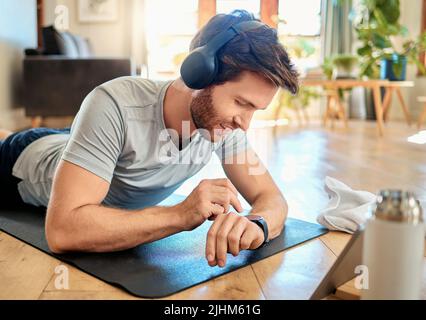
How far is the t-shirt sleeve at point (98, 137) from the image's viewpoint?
1.06m

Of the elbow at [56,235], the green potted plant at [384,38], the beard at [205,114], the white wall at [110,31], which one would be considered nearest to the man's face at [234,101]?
the beard at [205,114]

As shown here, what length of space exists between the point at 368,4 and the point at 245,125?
423 centimetres

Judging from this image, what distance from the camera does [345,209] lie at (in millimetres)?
1483

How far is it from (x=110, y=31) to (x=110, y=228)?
589cm

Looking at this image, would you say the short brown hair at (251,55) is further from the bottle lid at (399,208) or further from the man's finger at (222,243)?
the bottle lid at (399,208)

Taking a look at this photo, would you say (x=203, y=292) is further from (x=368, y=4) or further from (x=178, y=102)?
(x=368, y=4)

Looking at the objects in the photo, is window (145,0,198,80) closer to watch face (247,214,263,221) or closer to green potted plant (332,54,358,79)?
green potted plant (332,54,358,79)

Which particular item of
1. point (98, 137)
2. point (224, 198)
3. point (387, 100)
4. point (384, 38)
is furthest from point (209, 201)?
point (387, 100)

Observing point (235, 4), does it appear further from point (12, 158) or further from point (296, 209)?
point (12, 158)

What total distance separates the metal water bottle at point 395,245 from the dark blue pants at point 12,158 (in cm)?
125

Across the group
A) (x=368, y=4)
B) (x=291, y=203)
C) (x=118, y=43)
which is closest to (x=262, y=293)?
(x=291, y=203)

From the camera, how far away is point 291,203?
184cm

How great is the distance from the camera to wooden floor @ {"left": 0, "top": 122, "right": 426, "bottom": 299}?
0.98 m

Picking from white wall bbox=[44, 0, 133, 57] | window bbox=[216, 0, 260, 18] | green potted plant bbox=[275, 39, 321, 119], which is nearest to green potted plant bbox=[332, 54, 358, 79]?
green potted plant bbox=[275, 39, 321, 119]
